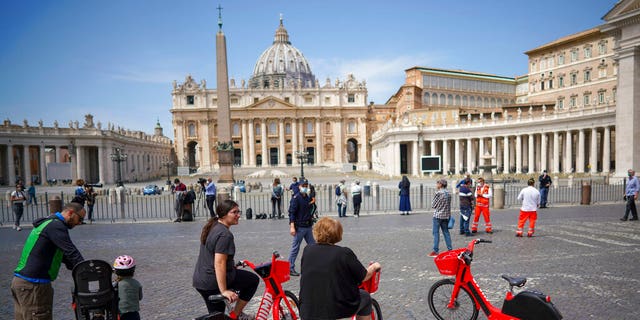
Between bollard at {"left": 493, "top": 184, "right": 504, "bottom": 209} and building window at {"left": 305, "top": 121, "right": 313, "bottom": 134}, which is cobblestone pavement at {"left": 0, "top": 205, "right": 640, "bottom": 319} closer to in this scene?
bollard at {"left": 493, "top": 184, "right": 504, "bottom": 209}

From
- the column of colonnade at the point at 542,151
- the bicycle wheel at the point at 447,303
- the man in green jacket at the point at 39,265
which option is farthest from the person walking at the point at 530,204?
the column of colonnade at the point at 542,151

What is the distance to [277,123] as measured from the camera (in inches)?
3017

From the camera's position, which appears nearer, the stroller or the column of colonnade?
the stroller

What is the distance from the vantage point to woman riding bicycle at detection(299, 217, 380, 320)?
290cm

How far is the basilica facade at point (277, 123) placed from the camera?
75.2 metres

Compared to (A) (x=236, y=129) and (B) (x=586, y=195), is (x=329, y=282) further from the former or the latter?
(A) (x=236, y=129)

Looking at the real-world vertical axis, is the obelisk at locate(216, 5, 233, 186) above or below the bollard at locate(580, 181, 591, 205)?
above

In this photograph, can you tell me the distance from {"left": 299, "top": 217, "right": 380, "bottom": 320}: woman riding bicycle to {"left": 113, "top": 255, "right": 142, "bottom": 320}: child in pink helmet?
1.63 meters

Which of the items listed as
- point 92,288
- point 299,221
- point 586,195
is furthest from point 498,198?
point 92,288

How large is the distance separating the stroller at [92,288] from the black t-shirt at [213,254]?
2.56ft

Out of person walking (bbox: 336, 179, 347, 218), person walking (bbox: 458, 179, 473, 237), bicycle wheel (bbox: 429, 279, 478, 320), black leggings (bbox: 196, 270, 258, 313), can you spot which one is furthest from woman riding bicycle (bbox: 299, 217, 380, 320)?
person walking (bbox: 336, 179, 347, 218)

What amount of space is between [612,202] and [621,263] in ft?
39.0

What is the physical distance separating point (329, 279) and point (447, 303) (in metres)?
2.47

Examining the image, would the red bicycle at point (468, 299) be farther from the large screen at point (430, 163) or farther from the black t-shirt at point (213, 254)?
the large screen at point (430, 163)
